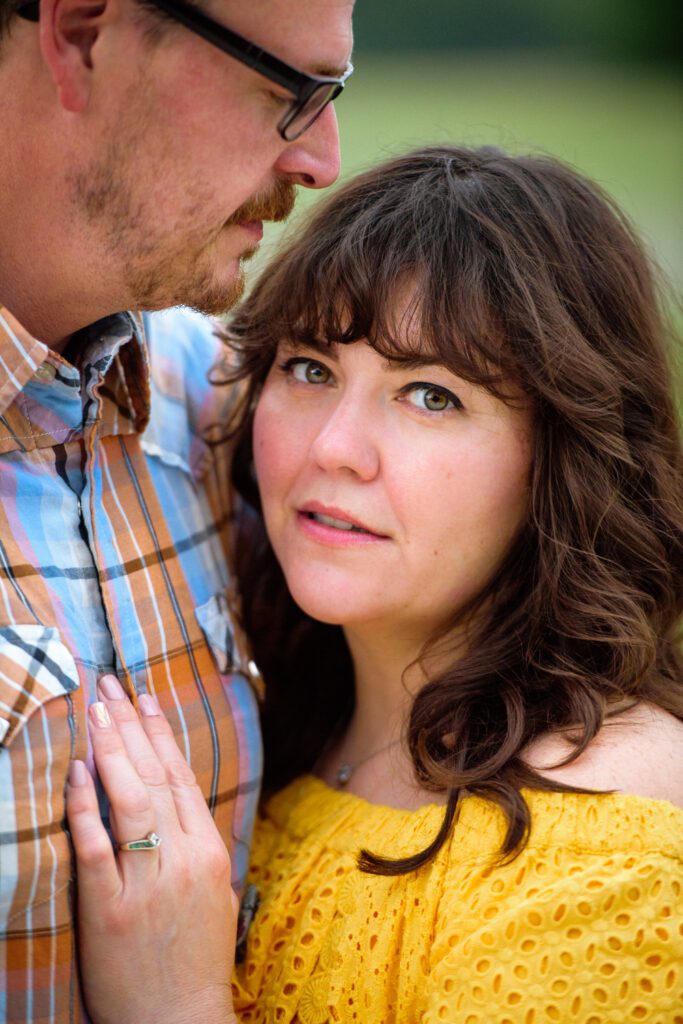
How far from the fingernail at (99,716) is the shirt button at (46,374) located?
527mm

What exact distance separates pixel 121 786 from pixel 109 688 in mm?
159

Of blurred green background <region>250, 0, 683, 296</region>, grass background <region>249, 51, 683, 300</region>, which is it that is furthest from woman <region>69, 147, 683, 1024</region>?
blurred green background <region>250, 0, 683, 296</region>

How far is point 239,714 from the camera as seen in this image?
6.74ft

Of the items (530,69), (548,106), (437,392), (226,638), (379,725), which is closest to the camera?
(437,392)

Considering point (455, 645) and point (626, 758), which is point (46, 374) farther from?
point (626, 758)

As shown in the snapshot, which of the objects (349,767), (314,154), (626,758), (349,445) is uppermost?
(314,154)

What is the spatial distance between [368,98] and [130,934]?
60.3 feet

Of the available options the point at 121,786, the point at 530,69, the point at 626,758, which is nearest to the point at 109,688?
the point at 121,786

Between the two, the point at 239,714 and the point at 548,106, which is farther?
the point at 548,106

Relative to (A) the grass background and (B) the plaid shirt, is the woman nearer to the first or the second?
(B) the plaid shirt

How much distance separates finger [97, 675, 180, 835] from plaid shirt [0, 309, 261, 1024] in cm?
4

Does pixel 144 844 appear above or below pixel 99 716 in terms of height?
below

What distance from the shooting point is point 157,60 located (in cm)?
179

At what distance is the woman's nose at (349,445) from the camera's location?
6.40 ft
